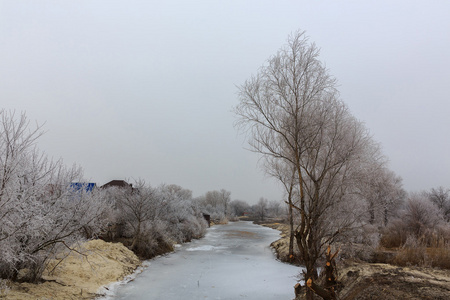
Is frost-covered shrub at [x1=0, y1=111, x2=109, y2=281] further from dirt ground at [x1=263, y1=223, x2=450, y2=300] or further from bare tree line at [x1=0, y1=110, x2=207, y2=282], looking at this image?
dirt ground at [x1=263, y1=223, x2=450, y2=300]

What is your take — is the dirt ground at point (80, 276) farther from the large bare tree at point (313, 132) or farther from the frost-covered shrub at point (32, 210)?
the large bare tree at point (313, 132)

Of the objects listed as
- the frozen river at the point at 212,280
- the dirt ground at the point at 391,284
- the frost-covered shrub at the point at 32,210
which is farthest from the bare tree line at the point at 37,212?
the dirt ground at the point at 391,284

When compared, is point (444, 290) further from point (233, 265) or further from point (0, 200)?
point (233, 265)

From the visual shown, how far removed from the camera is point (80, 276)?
11.0 m

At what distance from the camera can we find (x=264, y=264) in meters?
17.6

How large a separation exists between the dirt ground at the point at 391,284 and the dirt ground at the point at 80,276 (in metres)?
7.30

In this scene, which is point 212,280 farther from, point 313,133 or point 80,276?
point 313,133

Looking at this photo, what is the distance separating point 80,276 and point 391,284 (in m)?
10.6

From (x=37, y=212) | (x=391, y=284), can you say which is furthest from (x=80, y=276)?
(x=391, y=284)

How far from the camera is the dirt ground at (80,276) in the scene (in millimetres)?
7730

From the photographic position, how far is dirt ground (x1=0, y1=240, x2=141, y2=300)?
25.4ft

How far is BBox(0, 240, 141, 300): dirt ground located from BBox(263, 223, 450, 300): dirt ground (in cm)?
730

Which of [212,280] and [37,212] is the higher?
[37,212]

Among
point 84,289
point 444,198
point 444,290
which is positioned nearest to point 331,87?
point 444,290
